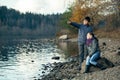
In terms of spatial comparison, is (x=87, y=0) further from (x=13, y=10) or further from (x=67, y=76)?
(x=13, y=10)

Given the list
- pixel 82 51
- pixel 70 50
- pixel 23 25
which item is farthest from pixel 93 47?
pixel 23 25

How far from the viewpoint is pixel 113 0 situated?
949 inches

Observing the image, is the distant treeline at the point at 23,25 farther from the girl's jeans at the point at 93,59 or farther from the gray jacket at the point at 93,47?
the gray jacket at the point at 93,47

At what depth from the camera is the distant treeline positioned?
167375 millimetres

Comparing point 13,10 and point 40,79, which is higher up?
point 13,10

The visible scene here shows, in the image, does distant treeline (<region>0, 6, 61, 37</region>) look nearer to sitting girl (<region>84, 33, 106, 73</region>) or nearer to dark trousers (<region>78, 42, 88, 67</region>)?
dark trousers (<region>78, 42, 88, 67</region>)

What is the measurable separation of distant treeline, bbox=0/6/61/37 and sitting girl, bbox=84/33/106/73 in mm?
141005

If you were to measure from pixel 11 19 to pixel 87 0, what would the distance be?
158 meters

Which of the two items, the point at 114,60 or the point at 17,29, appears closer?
the point at 114,60

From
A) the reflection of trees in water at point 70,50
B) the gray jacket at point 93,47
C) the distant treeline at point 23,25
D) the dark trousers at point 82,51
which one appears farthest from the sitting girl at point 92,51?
the distant treeline at point 23,25

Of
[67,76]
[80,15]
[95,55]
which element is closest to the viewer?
[95,55]

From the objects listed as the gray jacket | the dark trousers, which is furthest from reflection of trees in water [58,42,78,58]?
the gray jacket

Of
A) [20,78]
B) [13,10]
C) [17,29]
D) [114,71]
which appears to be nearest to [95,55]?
[114,71]

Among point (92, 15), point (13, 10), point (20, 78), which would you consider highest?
point (13, 10)
